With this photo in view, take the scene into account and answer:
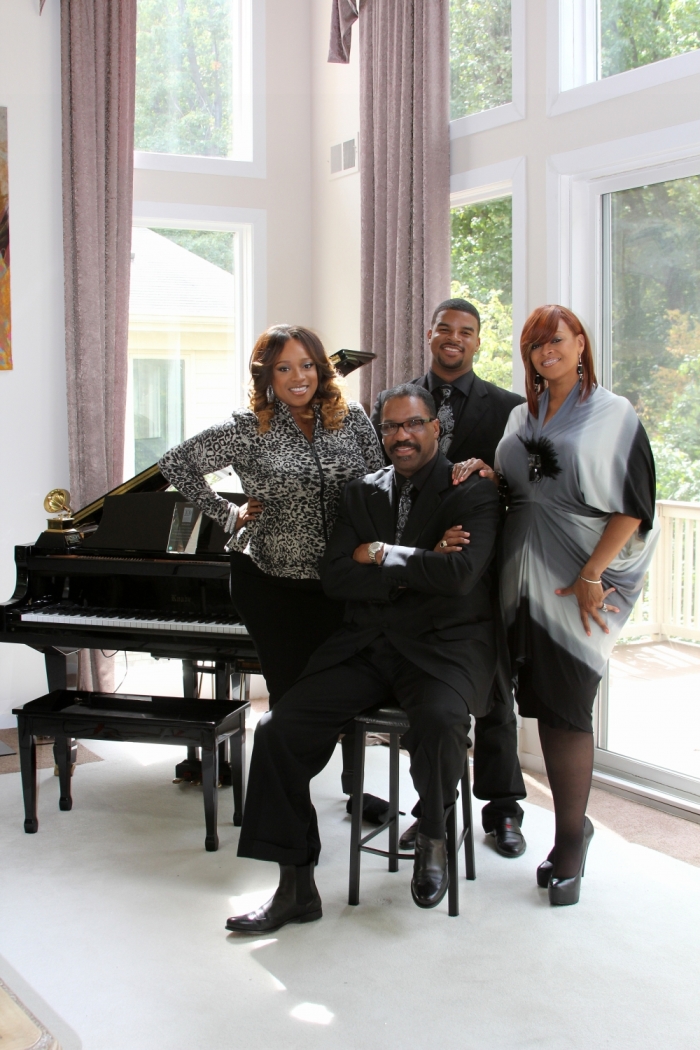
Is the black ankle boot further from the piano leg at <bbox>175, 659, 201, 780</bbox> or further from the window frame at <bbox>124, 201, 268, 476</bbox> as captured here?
the window frame at <bbox>124, 201, 268, 476</bbox>

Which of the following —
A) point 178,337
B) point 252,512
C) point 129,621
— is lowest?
point 129,621

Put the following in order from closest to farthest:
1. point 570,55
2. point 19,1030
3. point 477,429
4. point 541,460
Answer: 1. point 19,1030
2. point 541,460
3. point 477,429
4. point 570,55

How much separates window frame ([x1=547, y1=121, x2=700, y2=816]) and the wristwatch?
1.44m

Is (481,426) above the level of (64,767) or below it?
above

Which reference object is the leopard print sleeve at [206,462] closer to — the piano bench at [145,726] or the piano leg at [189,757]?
the piano bench at [145,726]

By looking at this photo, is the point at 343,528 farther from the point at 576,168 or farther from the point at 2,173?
the point at 2,173

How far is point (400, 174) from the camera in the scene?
167 inches

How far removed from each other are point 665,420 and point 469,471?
1.11 m

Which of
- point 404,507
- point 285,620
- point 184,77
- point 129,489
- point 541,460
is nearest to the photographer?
point 541,460

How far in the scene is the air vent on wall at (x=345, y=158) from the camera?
4.84 m

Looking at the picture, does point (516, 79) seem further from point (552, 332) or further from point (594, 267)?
point (552, 332)

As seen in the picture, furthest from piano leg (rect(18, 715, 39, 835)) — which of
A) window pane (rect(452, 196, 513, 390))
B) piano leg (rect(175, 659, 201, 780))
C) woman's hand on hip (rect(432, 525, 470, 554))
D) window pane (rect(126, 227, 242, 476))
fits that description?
window pane (rect(452, 196, 513, 390))

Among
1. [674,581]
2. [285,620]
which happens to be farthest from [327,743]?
[674,581]

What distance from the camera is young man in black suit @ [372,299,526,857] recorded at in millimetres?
3162
